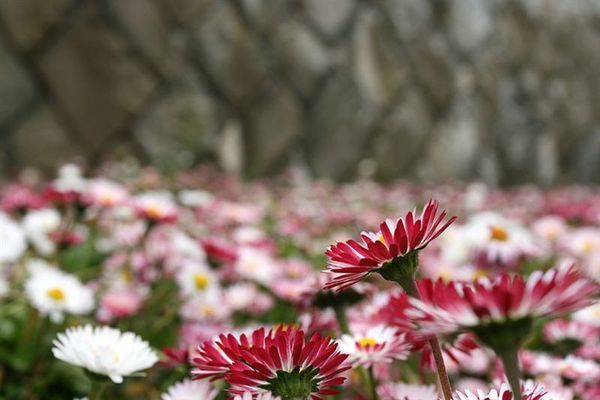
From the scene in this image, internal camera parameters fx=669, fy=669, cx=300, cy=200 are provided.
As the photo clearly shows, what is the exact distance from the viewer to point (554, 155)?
10.7 ft

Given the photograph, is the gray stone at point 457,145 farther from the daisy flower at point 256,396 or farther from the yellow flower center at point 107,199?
the daisy flower at point 256,396

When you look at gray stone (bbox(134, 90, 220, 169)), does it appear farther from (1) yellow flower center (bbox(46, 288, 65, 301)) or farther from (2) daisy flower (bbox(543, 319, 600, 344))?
(2) daisy flower (bbox(543, 319, 600, 344))

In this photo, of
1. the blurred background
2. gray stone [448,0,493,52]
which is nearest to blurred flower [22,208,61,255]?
the blurred background

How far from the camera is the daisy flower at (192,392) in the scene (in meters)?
0.29

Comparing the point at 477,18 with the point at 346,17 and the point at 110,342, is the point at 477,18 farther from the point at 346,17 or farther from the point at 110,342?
the point at 110,342

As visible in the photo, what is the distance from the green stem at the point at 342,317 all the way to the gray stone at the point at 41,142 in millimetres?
1590

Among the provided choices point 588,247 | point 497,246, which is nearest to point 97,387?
point 497,246

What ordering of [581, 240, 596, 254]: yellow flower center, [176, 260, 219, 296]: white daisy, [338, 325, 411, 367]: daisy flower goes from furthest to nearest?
[581, 240, 596, 254]: yellow flower center, [176, 260, 219, 296]: white daisy, [338, 325, 411, 367]: daisy flower

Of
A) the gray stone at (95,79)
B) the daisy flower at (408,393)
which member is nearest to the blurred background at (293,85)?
the gray stone at (95,79)

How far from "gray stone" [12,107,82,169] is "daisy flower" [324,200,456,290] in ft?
5.67

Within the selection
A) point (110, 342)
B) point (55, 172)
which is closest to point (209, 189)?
point (55, 172)

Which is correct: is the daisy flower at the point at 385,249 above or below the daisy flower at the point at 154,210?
below

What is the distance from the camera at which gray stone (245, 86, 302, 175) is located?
6.93 ft

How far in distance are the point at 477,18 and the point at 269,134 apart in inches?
45.3
